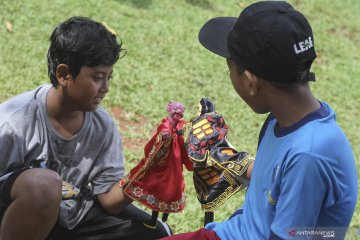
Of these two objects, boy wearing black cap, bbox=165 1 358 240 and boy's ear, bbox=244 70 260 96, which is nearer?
boy wearing black cap, bbox=165 1 358 240

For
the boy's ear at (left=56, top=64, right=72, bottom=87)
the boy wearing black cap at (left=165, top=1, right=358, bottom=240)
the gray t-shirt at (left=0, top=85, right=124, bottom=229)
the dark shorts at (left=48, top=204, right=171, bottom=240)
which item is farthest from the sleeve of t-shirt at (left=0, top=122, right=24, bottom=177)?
the boy wearing black cap at (left=165, top=1, right=358, bottom=240)

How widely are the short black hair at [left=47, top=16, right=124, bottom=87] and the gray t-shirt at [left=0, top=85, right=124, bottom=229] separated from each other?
19 centimetres

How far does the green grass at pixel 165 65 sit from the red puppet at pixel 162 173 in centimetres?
80

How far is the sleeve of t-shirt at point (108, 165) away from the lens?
2.80 m

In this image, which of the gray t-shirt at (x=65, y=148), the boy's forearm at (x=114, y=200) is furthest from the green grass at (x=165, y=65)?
the gray t-shirt at (x=65, y=148)

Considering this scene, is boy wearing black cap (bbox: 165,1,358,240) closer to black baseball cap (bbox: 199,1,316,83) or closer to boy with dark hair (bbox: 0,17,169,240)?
black baseball cap (bbox: 199,1,316,83)

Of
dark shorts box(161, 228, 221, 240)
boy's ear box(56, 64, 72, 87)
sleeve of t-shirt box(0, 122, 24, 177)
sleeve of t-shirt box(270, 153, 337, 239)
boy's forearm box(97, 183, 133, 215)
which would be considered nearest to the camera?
sleeve of t-shirt box(270, 153, 337, 239)

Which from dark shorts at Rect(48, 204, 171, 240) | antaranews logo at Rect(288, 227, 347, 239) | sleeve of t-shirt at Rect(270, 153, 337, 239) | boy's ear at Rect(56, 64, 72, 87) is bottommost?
dark shorts at Rect(48, 204, 171, 240)

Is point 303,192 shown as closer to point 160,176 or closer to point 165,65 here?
point 160,176

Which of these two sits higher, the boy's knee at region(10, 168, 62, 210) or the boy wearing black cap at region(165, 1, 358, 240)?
the boy wearing black cap at region(165, 1, 358, 240)

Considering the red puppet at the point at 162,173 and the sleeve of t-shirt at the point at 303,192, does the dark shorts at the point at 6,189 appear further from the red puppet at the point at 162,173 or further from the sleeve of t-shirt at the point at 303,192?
the sleeve of t-shirt at the point at 303,192

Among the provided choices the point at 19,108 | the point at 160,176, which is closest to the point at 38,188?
the point at 19,108

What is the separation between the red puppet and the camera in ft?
8.63

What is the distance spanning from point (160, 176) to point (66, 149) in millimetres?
464
